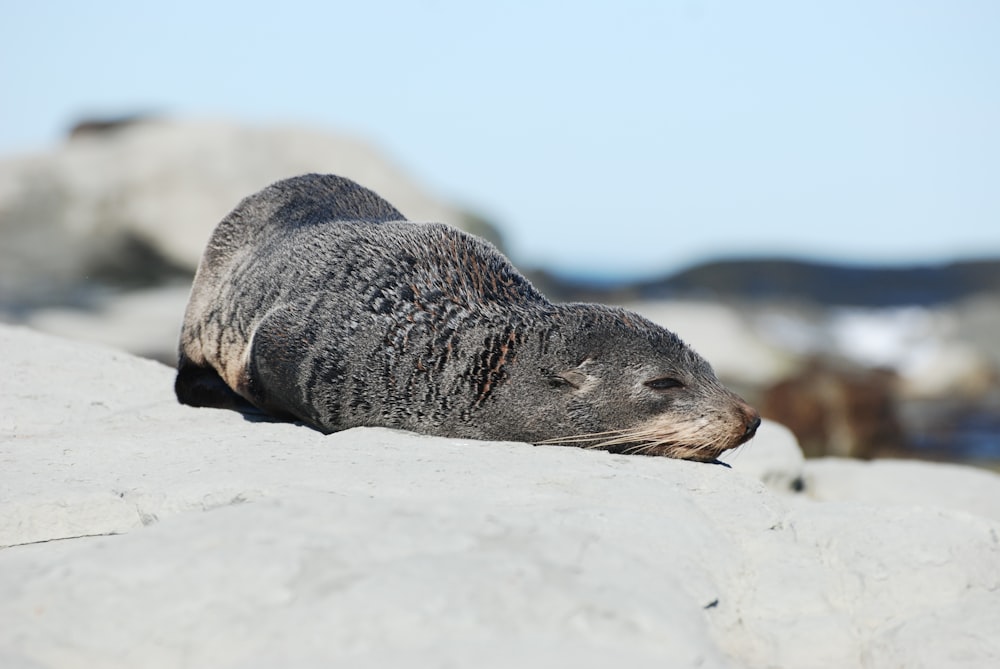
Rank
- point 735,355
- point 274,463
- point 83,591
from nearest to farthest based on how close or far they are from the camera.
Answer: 1. point 83,591
2. point 274,463
3. point 735,355

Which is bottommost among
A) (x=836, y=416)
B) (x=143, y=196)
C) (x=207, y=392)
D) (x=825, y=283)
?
(x=143, y=196)

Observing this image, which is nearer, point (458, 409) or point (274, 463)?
point (274, 463)

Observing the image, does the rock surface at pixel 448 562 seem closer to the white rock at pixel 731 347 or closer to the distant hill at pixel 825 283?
the white rock at pixel 731 347

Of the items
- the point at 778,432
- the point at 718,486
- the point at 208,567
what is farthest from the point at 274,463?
the point at 778,432

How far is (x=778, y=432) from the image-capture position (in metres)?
8.83

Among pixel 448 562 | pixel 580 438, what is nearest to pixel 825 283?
pixel 580 438

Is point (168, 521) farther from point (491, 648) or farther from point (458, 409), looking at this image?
point (458, 409)

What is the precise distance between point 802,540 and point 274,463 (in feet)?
7.48

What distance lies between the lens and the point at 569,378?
6172 millimetres

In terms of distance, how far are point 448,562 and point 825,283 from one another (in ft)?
148

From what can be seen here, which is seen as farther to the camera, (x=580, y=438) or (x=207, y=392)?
(x=207, y=392)

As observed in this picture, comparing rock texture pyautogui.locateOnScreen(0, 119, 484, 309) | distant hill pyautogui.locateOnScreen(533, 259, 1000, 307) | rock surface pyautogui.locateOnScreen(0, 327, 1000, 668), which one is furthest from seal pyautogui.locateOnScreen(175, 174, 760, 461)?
distant hill pyautogui.locateOnScreen(533, 259, 1000, 307)

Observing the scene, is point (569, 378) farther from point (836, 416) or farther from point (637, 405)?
point (836, 416)

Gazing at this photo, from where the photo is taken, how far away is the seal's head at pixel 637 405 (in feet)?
20.0
